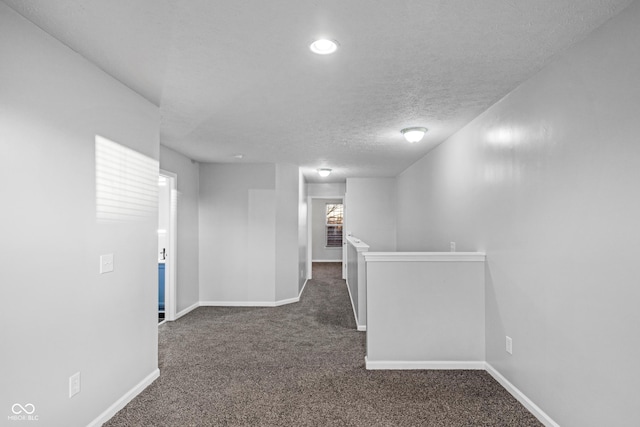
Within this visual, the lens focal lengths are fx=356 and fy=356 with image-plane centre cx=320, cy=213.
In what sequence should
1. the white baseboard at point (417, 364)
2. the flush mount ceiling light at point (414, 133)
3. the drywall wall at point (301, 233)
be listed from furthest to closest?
the drywall wall at point (301, 233) → the flush mount ceiling light at point (414, 133) → the white baseboard at point (417, 364)

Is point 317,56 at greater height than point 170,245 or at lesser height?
greater

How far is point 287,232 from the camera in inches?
239

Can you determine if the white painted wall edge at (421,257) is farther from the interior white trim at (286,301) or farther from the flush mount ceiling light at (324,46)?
the interior white trim at (286,301)

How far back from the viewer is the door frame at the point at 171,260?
16.1ft

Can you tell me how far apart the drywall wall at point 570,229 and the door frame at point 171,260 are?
12.7 feet

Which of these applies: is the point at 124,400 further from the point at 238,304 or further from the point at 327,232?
the point at 327,232

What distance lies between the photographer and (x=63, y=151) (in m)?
2.02

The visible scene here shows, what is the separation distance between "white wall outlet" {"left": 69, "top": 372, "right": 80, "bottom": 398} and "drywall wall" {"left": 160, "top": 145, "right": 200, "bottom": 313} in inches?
118

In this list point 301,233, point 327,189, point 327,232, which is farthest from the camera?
point 327,232

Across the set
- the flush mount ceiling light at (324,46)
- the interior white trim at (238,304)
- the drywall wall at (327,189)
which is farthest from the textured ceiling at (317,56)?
the drywall wall at (327,189)

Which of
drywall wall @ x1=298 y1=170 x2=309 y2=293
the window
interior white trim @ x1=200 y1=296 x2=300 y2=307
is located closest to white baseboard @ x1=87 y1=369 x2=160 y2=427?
interior white trim @ x1=200 y1=296 x2=300 y2=307
